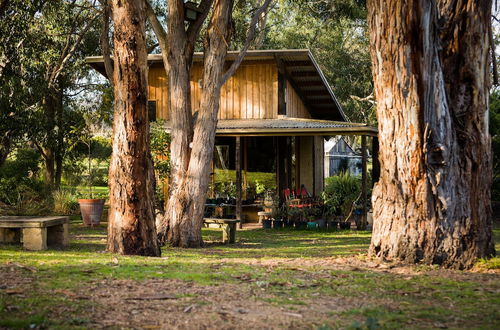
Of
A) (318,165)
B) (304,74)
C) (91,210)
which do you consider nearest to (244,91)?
(304,74)

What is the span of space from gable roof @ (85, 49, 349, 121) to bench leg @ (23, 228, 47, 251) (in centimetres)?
1040

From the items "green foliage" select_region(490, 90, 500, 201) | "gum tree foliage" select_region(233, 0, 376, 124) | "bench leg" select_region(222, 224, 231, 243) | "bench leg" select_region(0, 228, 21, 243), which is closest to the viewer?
"bench leg" select_region(0, 228, 21, 243)

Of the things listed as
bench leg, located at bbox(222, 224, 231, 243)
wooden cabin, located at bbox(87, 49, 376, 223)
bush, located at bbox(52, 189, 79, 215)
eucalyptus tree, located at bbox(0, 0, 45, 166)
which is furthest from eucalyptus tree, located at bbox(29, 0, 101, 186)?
bench leg, located at bbox(222, 224, 231, 243)

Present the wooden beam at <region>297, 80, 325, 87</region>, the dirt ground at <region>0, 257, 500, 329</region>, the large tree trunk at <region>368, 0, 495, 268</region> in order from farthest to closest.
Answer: the wooden beam at <region>297, 80, 325, 87</region> < the large tree trunk at <region>368, 0, 495, 268</region> < the dirt ground at <region>0, 257, 500, 329</region>

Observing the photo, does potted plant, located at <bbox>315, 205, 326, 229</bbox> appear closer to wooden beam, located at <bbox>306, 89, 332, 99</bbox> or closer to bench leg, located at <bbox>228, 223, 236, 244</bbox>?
bench leg, located at <bbox>228, 223, 236, 244</bbox>

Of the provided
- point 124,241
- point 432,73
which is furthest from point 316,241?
point 432,73

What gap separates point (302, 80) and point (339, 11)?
16.0 feet

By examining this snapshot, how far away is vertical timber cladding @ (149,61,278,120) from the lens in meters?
21.5

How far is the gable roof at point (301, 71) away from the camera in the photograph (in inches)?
808

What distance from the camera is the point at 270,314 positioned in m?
5.61

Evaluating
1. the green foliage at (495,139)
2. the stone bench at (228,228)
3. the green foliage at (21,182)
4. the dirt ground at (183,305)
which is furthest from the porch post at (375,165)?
the dirt ground at (183,305)

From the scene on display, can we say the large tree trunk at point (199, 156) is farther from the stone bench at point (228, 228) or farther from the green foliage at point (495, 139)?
the green foliage at point (495, 139)

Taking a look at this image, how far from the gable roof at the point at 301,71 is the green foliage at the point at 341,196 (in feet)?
12.3

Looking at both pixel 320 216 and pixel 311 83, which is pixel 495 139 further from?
pixel 311 83
